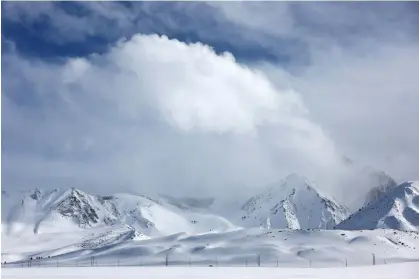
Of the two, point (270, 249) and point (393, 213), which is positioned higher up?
point (393, 213)

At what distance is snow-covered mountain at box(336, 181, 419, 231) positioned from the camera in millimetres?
95312

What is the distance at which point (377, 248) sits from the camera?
3525cm

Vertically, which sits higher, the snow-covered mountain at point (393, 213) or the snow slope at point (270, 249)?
the snow-covered mountain at point (393, 213)

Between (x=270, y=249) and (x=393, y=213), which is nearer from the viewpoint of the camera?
(x=270, y=249)

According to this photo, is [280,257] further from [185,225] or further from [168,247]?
[185,225]

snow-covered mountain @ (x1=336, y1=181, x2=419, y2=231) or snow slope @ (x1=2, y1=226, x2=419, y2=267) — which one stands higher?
snow-covered mountain @ (x1=336, y1=181, x2=419, y2=231)

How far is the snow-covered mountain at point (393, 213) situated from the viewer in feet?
313

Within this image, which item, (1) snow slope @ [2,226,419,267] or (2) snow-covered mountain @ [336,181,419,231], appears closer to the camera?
(1) snow slope @ [2,226,419,267]

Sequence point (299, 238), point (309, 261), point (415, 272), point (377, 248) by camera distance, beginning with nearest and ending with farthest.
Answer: point (415, 272)
point (309, 261)
point (377, 248)
point (299, 238)

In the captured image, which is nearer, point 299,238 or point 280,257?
point 280,257

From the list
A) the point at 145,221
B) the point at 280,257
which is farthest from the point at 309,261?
the point at 145,221

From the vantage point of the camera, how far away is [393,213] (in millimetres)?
100375

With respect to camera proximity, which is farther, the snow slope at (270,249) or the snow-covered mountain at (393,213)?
the snow-covered mountain at (393,213)

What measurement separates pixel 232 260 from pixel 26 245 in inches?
5133
